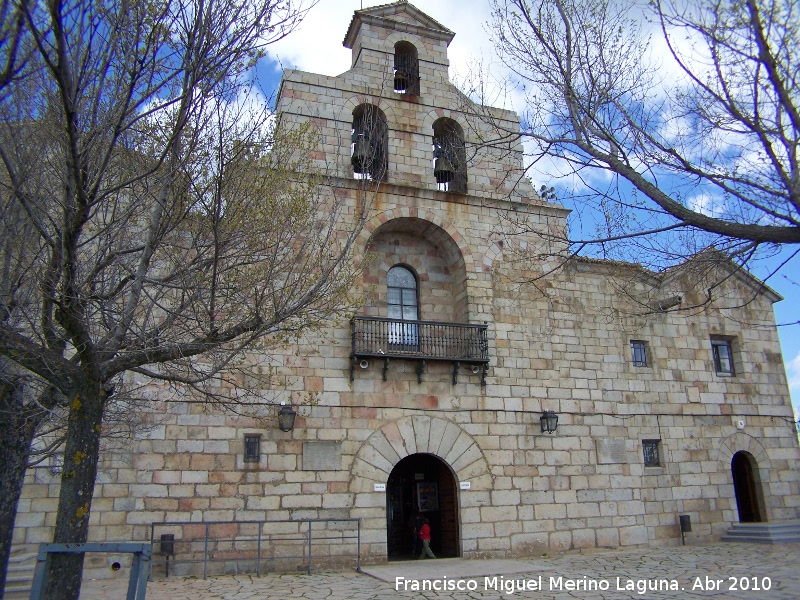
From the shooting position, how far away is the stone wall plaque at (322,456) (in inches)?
446

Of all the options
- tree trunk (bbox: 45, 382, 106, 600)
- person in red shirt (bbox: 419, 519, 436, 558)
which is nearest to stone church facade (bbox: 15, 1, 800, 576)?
person in red shirt (bbox: 419, 519, 436, 558)

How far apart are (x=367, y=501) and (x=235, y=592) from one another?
3.08 metres

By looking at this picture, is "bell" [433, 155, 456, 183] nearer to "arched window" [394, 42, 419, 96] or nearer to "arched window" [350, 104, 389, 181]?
"arched window" [350, 104, 389, 181]

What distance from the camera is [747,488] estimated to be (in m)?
15.0

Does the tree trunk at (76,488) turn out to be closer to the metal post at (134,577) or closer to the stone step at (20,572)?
the metal post at (134,577)

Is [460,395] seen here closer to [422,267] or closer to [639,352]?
[422,267]

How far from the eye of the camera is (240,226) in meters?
7.22

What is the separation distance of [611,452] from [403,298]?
5243mm

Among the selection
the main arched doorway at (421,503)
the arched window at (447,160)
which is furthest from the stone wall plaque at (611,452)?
the arched window at (447,160)

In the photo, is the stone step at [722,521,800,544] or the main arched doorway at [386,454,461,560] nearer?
the main arched doorway at [386,454,461,560]

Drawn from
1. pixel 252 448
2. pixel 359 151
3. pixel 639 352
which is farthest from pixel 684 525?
pixel 359 151

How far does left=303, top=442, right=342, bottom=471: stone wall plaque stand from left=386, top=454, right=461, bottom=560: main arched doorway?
1959 mm

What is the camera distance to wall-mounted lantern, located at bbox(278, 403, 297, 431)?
1117 cm

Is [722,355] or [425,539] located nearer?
[425,539]
